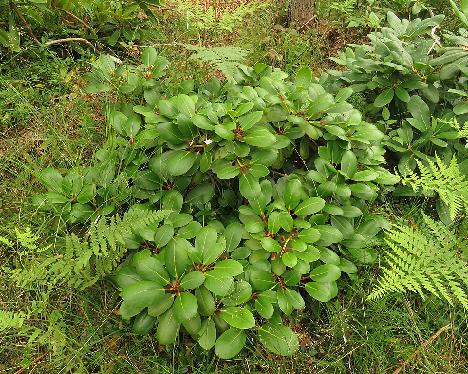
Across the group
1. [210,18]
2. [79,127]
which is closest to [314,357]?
[79,127]

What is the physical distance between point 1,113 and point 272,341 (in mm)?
2415

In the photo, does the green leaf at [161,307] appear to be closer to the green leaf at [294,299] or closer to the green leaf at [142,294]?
the green leaf at [142,294]

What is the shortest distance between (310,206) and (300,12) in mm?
2780

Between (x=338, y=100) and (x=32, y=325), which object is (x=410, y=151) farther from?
(x=32, y=325)

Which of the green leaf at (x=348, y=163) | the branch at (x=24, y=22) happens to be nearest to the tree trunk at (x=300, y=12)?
the branch at (x=24, y=22)

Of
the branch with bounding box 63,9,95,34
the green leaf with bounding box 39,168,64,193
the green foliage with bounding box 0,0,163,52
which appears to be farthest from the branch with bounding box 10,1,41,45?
the green leaf with bounding box 39,168,64,193

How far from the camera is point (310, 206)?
1.95 metres

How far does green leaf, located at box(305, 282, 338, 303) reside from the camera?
6.11ft

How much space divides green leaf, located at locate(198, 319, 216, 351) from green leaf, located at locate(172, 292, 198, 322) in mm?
176

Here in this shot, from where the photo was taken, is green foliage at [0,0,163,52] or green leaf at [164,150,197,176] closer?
green leaf at [164,150,197,176]

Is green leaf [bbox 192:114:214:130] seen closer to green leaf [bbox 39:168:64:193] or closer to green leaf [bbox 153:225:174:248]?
green leaf [bbox 153:225:174:248]

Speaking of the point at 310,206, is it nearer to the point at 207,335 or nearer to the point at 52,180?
the point at 207,335

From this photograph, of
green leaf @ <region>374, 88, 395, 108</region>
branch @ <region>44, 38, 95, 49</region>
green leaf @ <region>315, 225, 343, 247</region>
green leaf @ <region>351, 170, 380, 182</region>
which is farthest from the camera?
branch @ <region>44, 38, 95, 49</region>

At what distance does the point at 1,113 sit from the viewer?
2939 millimetres
